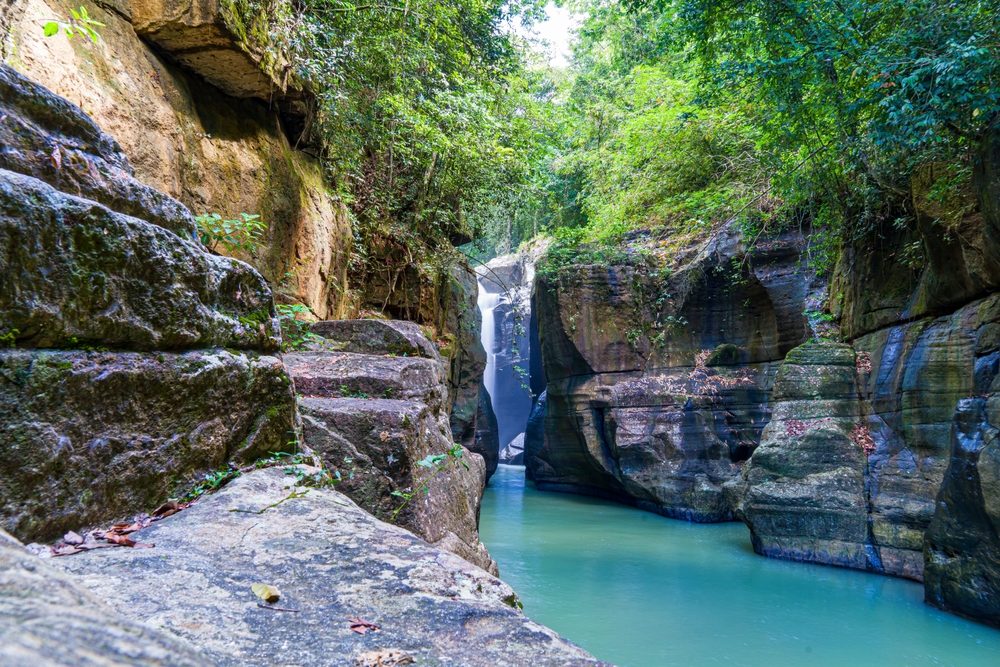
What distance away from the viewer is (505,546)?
9828 mm

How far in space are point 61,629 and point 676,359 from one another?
13473 millimetres

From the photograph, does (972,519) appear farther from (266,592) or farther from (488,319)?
(488,319)

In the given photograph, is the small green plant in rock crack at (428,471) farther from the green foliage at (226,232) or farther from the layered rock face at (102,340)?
the green foliage at (226,232)

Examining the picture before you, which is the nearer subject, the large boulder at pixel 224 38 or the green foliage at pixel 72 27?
the green foliage at pixel 72 27

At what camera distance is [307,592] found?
1733 millimetres

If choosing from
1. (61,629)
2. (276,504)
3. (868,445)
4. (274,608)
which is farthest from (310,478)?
(868,445)

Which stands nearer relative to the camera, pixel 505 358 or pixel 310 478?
pixel 310 478

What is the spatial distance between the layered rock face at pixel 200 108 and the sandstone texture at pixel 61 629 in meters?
1.99

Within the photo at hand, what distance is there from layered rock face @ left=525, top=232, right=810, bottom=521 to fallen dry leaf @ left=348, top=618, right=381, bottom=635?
37.8ft

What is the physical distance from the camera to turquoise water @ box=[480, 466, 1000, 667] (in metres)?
5.74

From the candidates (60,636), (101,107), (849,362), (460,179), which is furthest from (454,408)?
(60,636)

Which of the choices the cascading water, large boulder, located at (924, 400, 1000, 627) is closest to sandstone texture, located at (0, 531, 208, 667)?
large boulder, located at (924, 400, 1000, 627)

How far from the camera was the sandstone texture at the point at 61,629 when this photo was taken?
620mm

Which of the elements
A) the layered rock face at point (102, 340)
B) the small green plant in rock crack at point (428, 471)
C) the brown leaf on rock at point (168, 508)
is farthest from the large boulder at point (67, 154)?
the small green plant in rock crack at point (428, 471)
